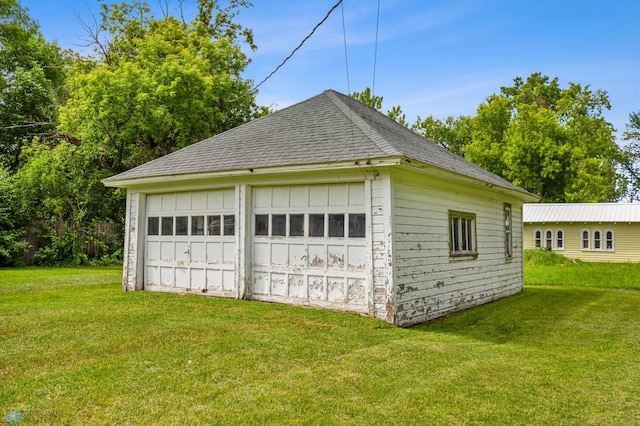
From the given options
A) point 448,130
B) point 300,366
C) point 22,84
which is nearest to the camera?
point 300,366

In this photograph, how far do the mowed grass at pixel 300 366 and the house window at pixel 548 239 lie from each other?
63.4 ft

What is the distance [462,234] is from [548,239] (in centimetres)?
1966

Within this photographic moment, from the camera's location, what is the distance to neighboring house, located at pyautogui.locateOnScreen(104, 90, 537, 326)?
24.2 feet

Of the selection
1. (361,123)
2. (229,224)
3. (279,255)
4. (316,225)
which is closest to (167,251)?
(229,224)

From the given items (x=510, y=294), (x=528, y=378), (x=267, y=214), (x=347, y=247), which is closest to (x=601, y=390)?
(x=528, y=378)

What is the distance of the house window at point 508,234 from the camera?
39.2 ft

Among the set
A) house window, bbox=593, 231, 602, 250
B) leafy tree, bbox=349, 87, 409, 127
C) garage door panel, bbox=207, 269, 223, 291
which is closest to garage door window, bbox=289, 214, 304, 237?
garage door panel, bbox=207, 269, 223, 291

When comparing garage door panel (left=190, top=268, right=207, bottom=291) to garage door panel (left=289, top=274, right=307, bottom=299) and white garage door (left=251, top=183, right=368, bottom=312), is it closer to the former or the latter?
white garage door (left=251, top=183, right=368, bottom=312)

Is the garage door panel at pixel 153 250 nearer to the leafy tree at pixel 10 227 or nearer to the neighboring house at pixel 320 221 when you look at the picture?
the neighboring house at pixel 320 221

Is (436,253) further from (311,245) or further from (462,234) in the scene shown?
(311,245)

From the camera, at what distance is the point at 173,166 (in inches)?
392

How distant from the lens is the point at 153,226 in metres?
10.5

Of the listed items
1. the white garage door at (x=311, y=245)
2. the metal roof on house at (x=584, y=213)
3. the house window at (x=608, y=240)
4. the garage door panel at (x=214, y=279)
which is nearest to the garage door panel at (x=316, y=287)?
the white garage door at (x=311, y=245)

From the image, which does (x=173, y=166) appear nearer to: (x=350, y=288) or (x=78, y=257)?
(x=350, y=288)
